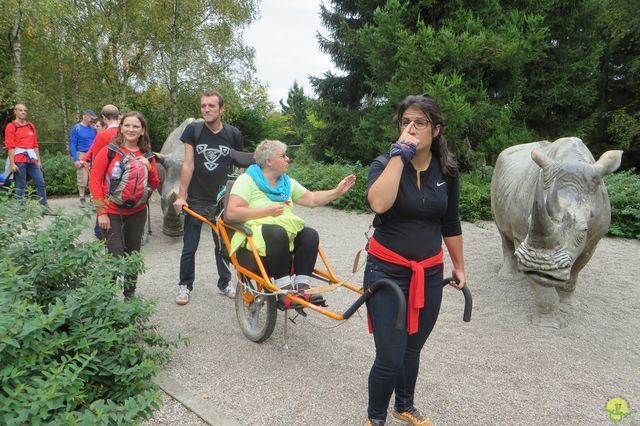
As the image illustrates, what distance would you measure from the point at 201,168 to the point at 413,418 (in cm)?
308

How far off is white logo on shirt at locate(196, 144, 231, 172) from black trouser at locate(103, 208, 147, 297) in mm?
811

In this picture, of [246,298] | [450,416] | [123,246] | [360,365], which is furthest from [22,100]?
[450,416]

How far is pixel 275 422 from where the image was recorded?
2.88 metres

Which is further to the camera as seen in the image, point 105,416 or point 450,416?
point 450,416

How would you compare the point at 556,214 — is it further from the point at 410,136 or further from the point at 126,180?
the point at 126,180

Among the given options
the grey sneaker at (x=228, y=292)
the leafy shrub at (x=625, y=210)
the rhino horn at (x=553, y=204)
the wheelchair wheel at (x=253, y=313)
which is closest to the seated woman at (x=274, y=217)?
the wheelchair wheel at (x=253, y=313)

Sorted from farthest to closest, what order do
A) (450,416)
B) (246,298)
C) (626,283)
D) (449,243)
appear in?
(626,283) < (246,298) < (450,416) < (449,243)

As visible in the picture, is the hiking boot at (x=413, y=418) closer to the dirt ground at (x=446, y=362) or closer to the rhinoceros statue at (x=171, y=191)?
the dirt ground at (x=446, y=362)

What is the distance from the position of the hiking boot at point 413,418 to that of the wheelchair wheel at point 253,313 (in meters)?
1.29

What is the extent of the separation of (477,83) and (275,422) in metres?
10.9

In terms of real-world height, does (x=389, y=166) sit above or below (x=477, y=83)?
below

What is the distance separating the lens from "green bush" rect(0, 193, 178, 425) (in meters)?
1.98

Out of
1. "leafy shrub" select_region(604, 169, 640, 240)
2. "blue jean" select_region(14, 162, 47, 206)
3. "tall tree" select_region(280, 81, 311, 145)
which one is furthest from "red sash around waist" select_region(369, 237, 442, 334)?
"tall tree" select_region(280, 81, 311, 145)

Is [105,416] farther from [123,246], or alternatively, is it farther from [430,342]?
[430,342]
